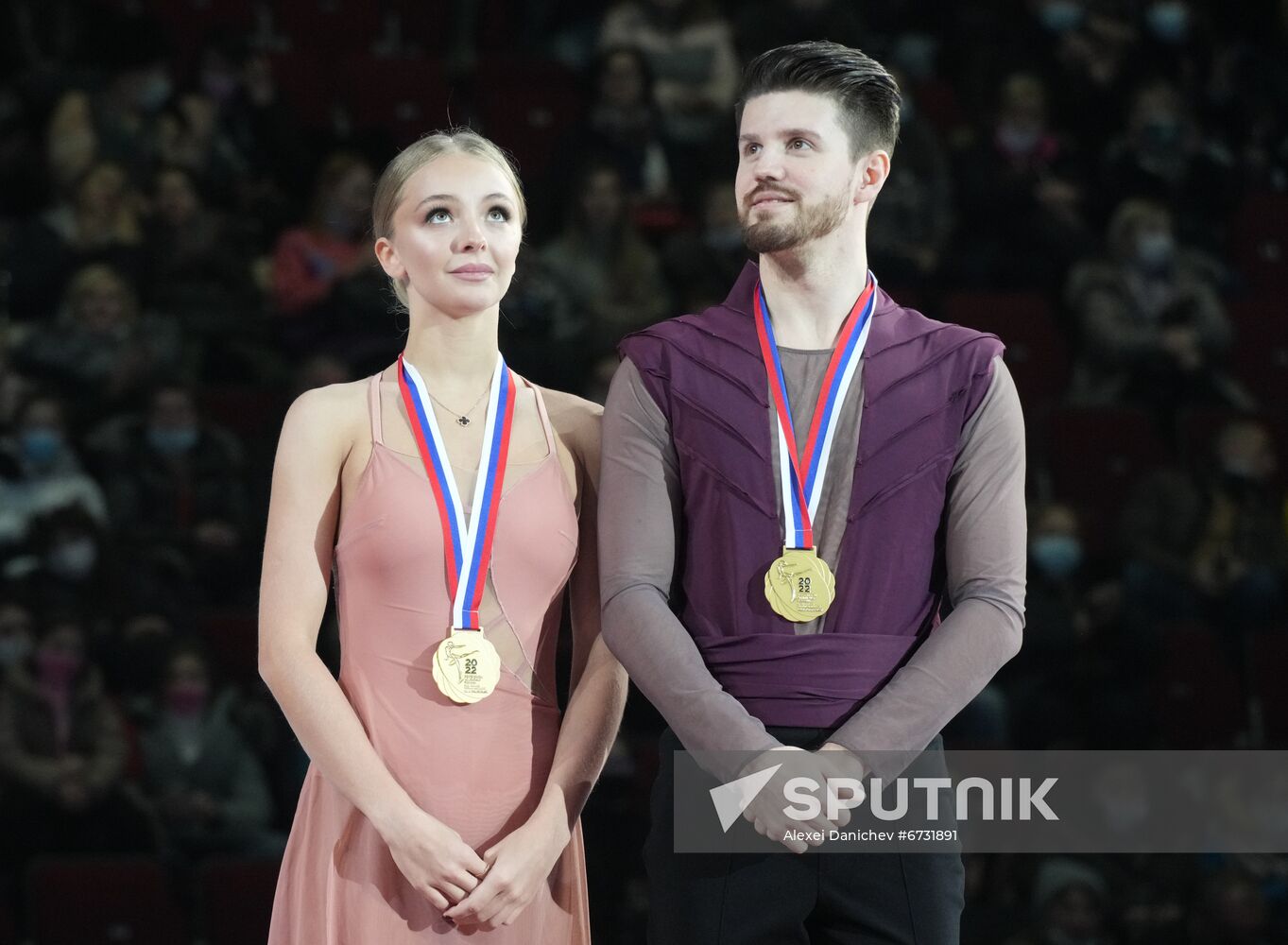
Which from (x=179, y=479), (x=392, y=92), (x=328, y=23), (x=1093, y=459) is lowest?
(x=179, y=479)

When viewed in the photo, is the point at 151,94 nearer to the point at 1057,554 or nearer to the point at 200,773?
the point at 200,773

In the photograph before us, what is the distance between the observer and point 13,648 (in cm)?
599

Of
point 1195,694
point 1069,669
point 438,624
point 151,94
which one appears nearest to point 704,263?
point 1069,669

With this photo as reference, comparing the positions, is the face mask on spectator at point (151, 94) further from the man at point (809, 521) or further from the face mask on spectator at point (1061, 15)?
the man at point (809, 521)

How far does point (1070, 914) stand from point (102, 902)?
2949 millimetres

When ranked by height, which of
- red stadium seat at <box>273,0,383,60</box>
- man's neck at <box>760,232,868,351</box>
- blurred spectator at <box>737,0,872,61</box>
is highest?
red stadium seat at <box>273,0,383,60</box>

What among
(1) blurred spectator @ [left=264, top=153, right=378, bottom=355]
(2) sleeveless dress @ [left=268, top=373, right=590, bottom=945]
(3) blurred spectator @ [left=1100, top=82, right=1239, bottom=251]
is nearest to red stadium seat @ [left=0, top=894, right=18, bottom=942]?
(1) blurred spectator @ [left=264, top=153, right=378, bottom=355]

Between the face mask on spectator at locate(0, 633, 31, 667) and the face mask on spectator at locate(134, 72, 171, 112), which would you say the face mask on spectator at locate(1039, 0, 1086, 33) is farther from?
the face mask on spectator at locate(0, 633, 31, 667)

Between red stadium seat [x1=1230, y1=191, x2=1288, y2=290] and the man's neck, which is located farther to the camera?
red stadium seat [x1=1230, y1=191, x2=1288, y2=290]

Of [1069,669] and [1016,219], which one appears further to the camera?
[1016,219]

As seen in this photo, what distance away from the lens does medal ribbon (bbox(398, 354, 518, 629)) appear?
9.38 ft

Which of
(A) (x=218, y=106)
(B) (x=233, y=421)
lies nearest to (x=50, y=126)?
(A) (x=218, y=106)

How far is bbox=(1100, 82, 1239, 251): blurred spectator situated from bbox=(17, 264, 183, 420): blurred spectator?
3961 mm

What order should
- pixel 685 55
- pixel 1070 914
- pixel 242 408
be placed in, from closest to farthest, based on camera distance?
pixel 1070 914 → pixel 242 408 → pixel 685 55
